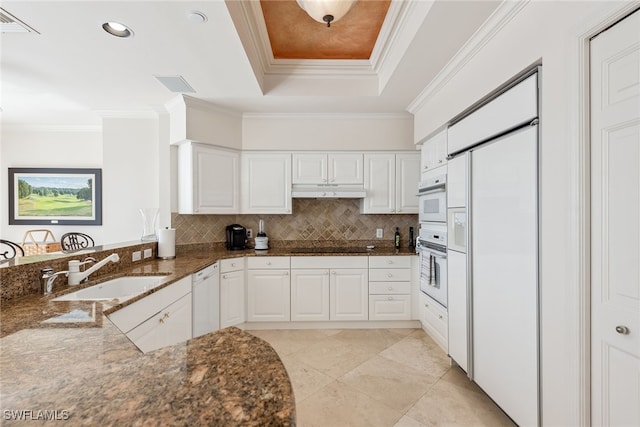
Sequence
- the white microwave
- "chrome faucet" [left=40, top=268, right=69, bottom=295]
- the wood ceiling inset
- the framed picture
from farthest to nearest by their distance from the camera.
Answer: the framed picture, the white microwave, the wood ceiling inset, "chrome faucet" [left=40, top=268, right=69, bottom=295]

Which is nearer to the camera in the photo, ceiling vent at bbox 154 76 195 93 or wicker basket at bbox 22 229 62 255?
ceiling vent at bbox 154 76 195 93

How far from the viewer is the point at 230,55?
2.14 m

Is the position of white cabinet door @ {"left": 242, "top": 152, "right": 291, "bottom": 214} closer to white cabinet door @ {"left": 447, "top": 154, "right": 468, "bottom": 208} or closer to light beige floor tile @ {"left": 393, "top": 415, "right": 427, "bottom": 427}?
white cabinet door @ {"left": 447, "top": 154, "right": 468, "bottom": 208}

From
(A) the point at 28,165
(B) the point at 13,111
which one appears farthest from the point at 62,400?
(A) the point at 28,165

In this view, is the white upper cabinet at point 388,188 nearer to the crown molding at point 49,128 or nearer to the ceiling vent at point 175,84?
the ceiling vent at point 175,84

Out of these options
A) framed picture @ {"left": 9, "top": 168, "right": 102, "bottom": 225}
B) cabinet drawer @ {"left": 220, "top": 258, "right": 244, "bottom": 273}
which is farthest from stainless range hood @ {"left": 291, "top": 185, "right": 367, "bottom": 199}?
framed picture @ {"left": 9, "top": 168, "right": 102, "bottom": 225}

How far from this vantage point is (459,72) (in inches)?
86.0

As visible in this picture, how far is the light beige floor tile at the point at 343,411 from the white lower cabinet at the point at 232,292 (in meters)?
1.37

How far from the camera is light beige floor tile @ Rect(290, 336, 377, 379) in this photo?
2420 mm

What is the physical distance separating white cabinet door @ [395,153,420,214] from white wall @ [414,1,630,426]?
194 centimetres

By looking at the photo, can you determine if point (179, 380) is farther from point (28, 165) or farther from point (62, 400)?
point (28, 165)

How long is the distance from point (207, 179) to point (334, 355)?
7.73 ft

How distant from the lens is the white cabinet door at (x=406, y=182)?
350 centimetres

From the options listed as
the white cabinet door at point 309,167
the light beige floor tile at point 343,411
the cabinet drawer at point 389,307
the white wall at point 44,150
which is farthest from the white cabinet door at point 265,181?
the white wall at point 44,150
